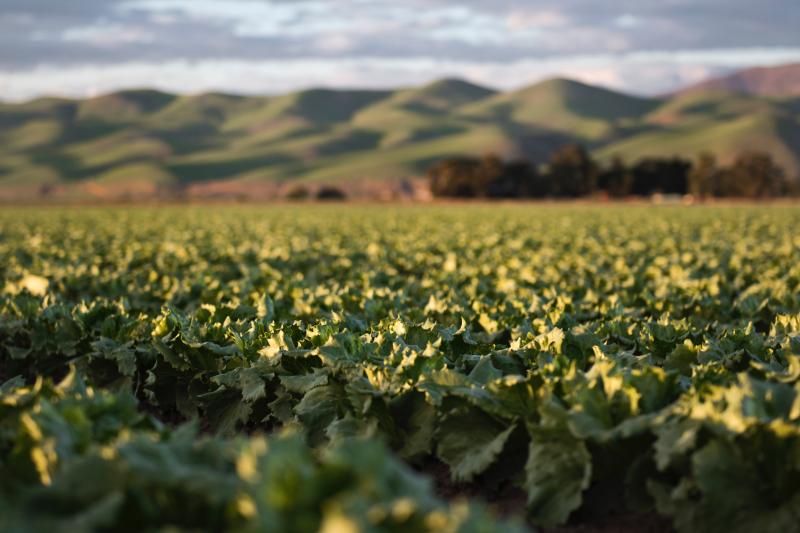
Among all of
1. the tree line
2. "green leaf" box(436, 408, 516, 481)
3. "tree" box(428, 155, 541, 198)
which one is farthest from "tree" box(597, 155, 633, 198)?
"green leaf" box(436, 408, 516, 481)

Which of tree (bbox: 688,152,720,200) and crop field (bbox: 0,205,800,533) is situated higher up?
crop field (bbox: 0,205,800,533)

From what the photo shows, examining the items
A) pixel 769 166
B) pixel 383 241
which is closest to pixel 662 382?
pixel 383 241

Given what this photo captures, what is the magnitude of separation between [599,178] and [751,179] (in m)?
16.1

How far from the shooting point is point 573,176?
99.1 metres

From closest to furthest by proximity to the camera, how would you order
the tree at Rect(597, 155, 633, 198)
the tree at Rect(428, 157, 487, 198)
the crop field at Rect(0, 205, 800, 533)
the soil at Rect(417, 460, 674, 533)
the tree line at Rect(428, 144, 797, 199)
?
the crop field at Rect(0, 205, 800, 533) < the soil at Rect(417, 460, 674, 533) < the tree line at Rect(428, 144, 797, 199) < the tree at Rect(597, 155, 633, 198) < the tree at Rect(428, 157, 487, 198)

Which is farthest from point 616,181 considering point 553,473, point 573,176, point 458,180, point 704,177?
point 553,473

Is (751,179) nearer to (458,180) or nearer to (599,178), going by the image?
(599,178)

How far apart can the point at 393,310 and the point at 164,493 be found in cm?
582

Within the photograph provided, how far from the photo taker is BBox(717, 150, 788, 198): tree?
310ft

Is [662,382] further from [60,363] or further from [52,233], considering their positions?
[52,233]

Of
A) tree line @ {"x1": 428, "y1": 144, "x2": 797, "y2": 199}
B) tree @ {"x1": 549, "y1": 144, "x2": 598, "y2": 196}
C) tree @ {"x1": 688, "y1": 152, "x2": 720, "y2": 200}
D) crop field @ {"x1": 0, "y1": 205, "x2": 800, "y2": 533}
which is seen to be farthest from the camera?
tree @ {"x1": 549, "y1": 144, "x2": 598, "y2": 196}

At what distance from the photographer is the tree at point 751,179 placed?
94.6 meters

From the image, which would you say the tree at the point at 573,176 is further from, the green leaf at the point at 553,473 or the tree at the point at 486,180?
the green leaf at the point at 553,473

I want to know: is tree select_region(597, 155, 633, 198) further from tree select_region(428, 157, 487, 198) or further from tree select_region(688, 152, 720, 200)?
tree select_region(428, 157, 487, 198)
